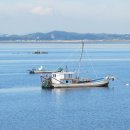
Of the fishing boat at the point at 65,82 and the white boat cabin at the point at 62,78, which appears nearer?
the fishing boat at the point at 65,82

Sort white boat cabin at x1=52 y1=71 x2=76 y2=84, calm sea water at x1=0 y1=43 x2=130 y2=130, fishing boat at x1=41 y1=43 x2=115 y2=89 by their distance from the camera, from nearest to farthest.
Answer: calm sea water at x1=0 y1=43 x2=130 y2=130, fishing boat at x1=41 y1=43 x2=115 y2=89, white boat cabin at x1=52 y1=71 x2=76 y2=84

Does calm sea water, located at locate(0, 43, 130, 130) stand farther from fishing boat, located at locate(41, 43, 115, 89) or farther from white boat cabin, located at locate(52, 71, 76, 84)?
white boat cabin, located at locate(52, 71, 76, 84)

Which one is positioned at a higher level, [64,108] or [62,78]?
[62,78]

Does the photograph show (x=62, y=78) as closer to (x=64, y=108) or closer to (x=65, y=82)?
(x=65, y=82)

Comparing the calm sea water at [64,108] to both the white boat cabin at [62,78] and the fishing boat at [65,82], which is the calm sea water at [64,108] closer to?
the fishing boat at [65,82]

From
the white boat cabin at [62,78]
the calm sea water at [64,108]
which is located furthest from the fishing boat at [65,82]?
the calm sea water at [64,108]

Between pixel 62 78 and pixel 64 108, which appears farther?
pixel 62 78

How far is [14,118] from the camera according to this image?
5434 centimetres

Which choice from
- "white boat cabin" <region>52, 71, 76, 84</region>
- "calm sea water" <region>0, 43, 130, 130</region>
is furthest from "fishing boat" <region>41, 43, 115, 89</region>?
"calm sea water" <region>0, 43, 130, 130</region>

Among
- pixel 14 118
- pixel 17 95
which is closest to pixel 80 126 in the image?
pixel 14 118

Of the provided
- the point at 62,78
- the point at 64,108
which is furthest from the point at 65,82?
the point at 64,108

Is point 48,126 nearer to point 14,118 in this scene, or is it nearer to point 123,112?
point 14,118

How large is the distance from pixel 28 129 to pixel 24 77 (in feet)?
190

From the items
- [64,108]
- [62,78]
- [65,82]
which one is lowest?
[64,108]
